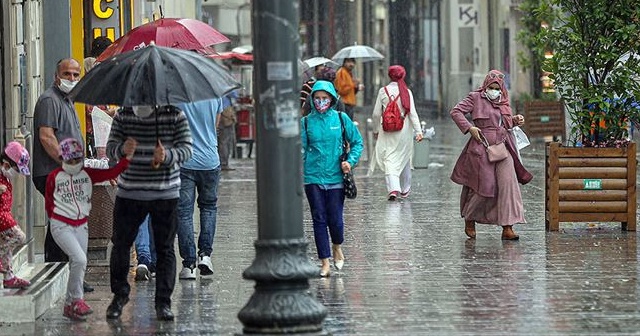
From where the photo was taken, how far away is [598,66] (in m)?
16.0

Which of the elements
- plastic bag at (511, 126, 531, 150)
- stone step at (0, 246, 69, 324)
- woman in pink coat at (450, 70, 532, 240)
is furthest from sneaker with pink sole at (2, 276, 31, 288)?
plastic bag at (511, 126, 531, 150)

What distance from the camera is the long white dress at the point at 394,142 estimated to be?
20608 millimetres

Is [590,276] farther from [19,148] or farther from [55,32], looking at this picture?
[55,32]

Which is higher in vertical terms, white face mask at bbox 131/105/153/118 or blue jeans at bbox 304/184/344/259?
white face mask at bbox 131/105/153/118

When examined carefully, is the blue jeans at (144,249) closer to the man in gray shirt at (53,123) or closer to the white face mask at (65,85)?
the man in gray shirt at (53,123)

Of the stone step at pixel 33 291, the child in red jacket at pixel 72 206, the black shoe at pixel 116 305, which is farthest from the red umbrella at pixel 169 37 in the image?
the black shoe at pixel 116 305

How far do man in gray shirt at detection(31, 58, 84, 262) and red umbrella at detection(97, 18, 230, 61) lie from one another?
1517mm

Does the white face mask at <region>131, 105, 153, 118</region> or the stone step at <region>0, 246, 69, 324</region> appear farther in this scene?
the white face mask at <region>131, 105, 153, 118</region>

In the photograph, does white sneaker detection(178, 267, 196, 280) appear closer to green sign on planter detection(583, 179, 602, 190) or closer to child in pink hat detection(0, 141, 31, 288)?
child in pink hat detection(0, 141, 31, 288)

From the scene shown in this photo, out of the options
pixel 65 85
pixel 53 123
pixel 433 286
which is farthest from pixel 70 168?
pixel 433 286

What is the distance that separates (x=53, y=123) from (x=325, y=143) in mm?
2184

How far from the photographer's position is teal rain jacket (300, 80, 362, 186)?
12828mm

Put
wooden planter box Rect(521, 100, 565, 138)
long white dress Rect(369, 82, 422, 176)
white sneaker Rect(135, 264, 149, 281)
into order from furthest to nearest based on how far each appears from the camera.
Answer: wooden planter box Rect(521, 100, 565, 138) → long white dress Rect(369, 82, 422, 176) → white sneaker Rect(135, 264, 149, 281)

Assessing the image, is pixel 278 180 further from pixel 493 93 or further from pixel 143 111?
pixel 493 93
